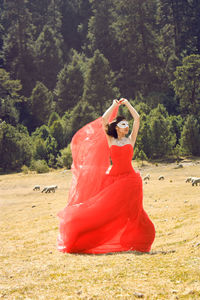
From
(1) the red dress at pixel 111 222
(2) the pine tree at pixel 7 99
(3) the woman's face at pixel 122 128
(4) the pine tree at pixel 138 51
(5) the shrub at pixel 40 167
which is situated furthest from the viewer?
(4) the pine tree at pixel 138 51

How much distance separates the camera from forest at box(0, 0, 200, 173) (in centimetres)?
3469

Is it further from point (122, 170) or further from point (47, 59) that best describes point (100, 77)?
point (122, 170)

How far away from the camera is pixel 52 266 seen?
16.5ft

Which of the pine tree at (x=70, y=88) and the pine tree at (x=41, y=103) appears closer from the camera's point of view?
the pine tree at (x=41, y=103)

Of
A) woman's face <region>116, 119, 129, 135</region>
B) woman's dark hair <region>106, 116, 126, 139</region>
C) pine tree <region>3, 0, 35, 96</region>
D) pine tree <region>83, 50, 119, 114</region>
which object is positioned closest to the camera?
woman's face <region>116, 119, 129, 135</region>

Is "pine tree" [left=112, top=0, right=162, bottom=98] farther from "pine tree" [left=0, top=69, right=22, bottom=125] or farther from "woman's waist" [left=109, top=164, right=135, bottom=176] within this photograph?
"woman's waist" [left=109, top=164, right=135, bottom=176]

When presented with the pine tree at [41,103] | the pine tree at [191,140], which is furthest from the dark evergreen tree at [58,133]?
Result: the pine tree at [191,140]

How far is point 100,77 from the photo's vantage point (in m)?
46.4

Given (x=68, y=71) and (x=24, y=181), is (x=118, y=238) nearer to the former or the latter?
(x=24, y=181)

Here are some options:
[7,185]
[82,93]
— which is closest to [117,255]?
[7,185]

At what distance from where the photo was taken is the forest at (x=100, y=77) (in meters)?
34.7

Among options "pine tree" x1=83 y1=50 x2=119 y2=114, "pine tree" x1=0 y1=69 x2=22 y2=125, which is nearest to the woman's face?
"pine tree" x1=83 y1=50 x2=119 y2=114

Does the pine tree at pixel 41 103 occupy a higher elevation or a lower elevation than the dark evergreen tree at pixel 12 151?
higher

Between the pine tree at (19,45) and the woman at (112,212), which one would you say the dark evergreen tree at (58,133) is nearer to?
the pine tree at (19,45)
